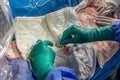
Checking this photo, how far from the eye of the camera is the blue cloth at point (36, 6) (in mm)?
1270

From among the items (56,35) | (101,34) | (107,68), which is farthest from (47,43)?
(107,68)

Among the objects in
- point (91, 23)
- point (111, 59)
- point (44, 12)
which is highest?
point (44, 12)

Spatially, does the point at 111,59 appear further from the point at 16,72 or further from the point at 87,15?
the point at 16,72

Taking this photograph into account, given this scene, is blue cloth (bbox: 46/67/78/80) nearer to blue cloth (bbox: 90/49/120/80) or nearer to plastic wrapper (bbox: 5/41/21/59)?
plastic wrapper (bbox: 5/41/21/59)

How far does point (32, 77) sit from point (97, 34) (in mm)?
403

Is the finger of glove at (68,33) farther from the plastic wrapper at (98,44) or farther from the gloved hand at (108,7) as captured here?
the gloved hand at (108,7)

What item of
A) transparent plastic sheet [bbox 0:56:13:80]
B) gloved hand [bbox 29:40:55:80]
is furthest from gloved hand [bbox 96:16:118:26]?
transparent plastic sheet [bbox 0:56:13:80]

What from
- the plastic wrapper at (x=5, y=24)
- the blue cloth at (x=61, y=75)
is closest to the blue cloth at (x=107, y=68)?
the blue cloth at (x=61, y=75)

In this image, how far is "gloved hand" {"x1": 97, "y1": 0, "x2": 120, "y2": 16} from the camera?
1371mm

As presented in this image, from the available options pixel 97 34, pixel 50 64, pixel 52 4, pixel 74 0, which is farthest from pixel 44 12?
pixel 50 64

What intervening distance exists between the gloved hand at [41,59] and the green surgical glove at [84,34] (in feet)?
0.33

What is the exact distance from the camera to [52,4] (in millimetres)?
1379

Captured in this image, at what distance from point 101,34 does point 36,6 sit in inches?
16.1

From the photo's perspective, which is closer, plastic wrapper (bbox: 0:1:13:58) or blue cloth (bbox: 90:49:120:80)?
plastic wrapper (bbox: 0:1:13:58)
